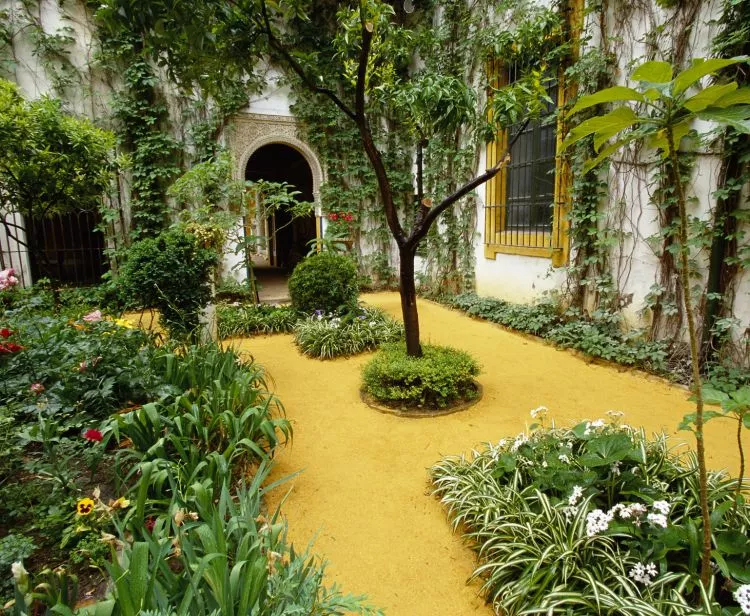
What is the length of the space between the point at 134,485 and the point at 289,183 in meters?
9.02

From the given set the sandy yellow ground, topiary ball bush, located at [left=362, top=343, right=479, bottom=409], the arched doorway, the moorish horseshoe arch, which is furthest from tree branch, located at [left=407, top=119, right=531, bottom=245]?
the arched doorway

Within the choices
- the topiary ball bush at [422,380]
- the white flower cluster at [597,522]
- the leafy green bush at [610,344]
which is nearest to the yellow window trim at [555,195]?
the leafy green bush at [610,344]

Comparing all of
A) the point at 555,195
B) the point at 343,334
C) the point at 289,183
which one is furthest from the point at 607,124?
the point at 289,183

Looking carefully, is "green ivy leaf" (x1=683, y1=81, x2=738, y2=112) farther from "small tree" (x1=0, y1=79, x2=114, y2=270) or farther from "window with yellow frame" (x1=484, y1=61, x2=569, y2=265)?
"small tree" (x1=0, y1=79, x2=114, y2=270)

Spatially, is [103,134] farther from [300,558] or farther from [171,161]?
[300,558]

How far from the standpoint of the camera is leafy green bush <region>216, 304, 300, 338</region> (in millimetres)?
5318

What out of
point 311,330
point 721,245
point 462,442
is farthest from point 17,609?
point 721,245

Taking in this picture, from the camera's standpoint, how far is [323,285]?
Answer: 5.33 meters

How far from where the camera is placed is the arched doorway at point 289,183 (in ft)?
33.7

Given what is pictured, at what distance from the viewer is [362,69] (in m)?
2.85

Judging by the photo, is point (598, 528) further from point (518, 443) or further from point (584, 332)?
point (584, 332)

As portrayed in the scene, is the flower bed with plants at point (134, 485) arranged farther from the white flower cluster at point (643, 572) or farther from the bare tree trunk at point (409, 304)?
the bare tree trunk at point (409, 304)

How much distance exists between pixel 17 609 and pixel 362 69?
3.12m

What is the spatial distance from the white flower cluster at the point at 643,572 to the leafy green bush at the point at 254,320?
4.57 m
